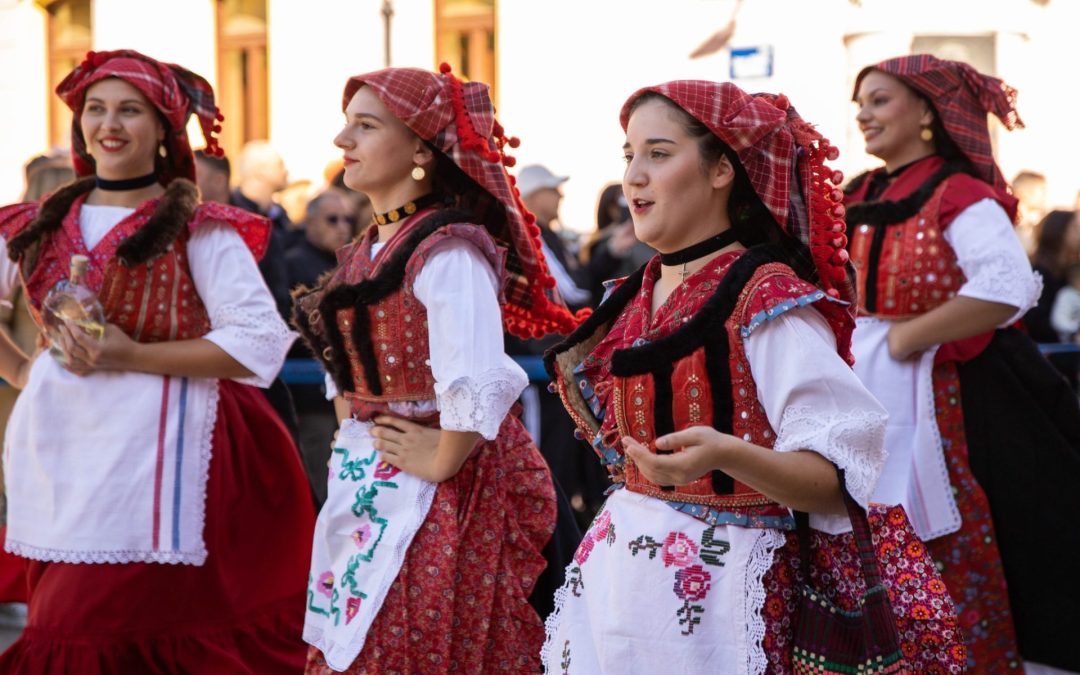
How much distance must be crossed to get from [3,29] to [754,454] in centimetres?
1388

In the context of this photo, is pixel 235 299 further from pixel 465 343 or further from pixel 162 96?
A: pixel 465 343

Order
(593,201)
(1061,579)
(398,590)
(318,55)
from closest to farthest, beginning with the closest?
(398,590) < (1061,579) < (593,201) < (318,55)

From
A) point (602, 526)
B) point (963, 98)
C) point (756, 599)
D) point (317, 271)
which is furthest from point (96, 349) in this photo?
point (317, 271)

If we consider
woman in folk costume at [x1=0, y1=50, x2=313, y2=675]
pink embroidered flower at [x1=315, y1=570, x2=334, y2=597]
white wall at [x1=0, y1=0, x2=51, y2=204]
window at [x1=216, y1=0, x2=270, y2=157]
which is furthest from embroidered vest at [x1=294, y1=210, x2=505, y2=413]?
white wall at [x1=0, y1=0, x2=51, y2=204]

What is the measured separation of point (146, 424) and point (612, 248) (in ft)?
14.3

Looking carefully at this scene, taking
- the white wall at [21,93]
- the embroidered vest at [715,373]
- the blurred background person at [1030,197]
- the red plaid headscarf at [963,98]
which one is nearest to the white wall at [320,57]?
the white wall at [21,93]

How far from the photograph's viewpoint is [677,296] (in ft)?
9.08

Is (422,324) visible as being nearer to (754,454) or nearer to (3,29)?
(754,454)

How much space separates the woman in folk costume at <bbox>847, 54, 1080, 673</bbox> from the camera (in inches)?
171

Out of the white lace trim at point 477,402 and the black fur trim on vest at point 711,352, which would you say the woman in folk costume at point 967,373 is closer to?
the white lace trim at point 477,402

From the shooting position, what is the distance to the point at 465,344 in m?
3.27

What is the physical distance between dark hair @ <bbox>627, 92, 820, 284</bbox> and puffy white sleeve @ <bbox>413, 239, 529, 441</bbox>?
26.6 inches

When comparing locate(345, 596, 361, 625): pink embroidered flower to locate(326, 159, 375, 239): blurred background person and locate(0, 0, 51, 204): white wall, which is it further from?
locate(0, 0, 51, 204): white wall

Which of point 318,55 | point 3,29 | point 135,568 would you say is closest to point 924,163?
point 135,568
